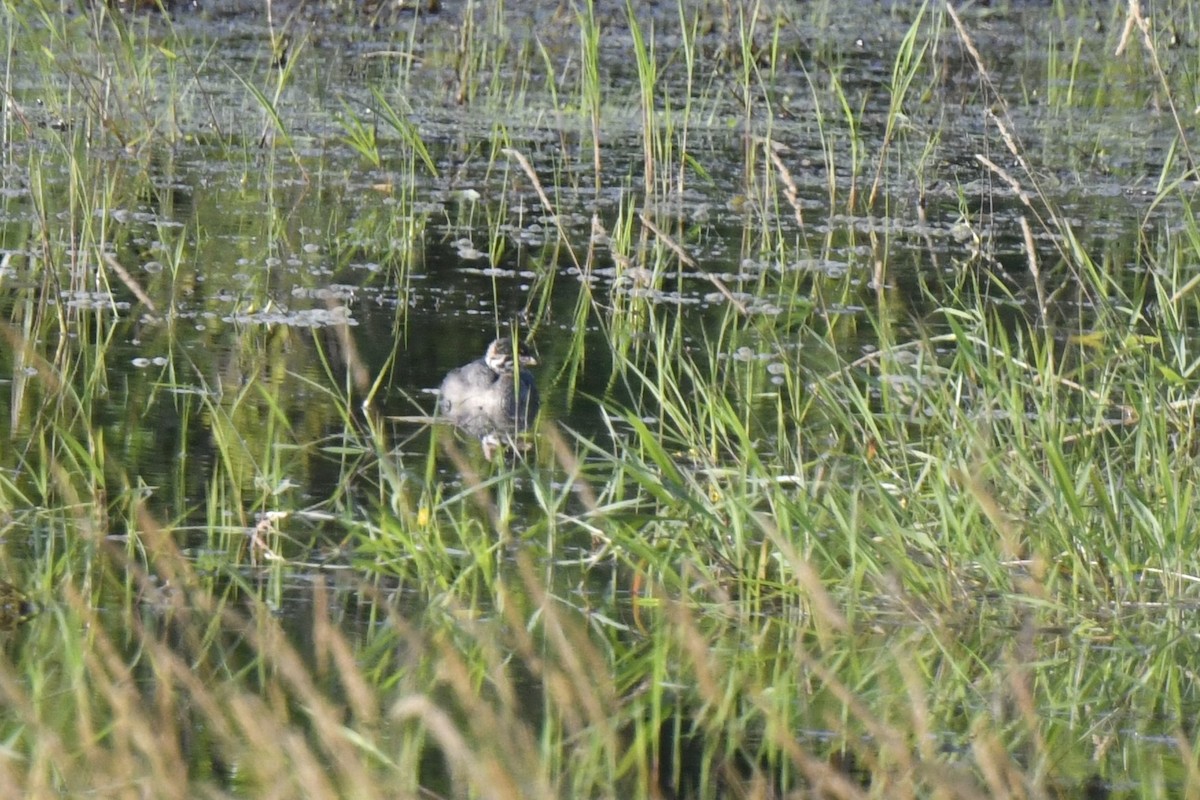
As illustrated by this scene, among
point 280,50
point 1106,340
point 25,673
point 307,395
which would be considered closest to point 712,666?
point 25,673

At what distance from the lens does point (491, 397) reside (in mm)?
4543

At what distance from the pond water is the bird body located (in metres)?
0.07

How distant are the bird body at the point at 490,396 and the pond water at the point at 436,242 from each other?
0.07 m

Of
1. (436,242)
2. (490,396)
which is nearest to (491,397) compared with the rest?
(490,396)

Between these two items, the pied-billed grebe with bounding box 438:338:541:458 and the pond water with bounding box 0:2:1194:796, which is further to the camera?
the pied-billed grebe with bounding box 438:338:541:458

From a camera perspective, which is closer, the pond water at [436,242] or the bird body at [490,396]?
the pond water at [436,242]

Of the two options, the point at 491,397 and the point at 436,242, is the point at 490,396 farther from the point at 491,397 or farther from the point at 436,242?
the point at 436,242

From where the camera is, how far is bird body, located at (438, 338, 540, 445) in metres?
4.50

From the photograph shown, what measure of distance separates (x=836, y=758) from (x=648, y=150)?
2.85 metres

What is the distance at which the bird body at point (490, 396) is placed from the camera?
4.50 m

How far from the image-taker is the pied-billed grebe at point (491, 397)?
4.50 m

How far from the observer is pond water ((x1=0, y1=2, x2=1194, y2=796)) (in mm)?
3992

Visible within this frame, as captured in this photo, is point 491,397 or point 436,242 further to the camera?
point 436,242

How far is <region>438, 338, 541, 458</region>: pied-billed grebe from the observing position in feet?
14.8
